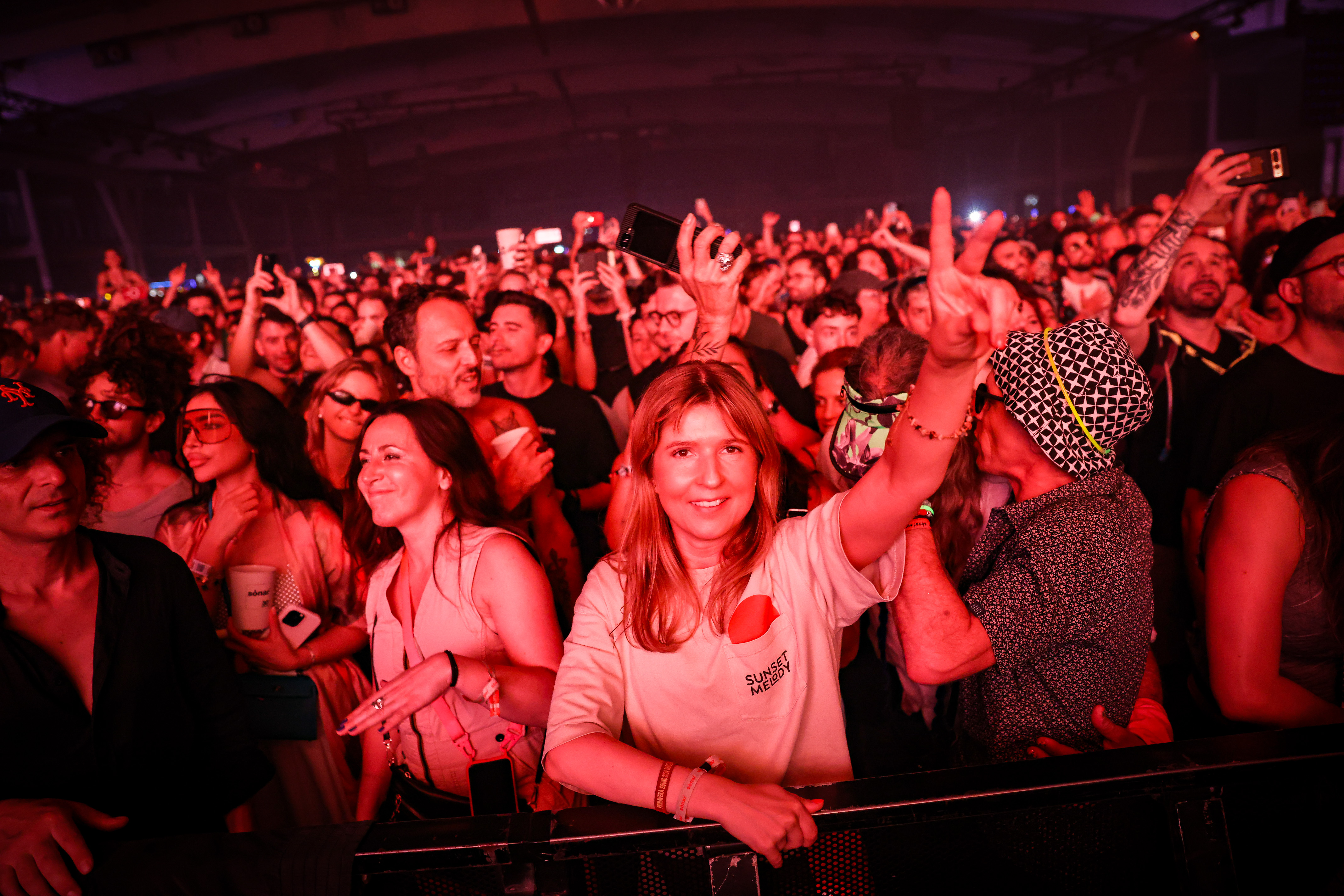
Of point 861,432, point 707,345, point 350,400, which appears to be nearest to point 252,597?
point 350,400

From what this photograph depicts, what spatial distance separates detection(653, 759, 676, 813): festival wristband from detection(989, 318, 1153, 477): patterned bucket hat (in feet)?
3.42

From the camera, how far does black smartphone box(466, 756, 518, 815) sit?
3.72 ft

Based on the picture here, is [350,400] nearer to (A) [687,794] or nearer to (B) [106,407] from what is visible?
(B) [106,407]

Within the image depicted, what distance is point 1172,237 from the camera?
2793mm

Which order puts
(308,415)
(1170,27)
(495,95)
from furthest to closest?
(495,95), (1170,27), (308,415)

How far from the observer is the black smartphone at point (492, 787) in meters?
1.13

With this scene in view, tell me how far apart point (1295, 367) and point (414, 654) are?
2.86 metres

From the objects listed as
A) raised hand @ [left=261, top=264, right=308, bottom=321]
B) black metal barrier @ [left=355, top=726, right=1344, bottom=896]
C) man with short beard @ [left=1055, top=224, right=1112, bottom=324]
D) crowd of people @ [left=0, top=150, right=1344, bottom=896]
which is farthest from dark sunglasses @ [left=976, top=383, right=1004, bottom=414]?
raised hand @ [left=261, top=264, right=308, bottom=321]

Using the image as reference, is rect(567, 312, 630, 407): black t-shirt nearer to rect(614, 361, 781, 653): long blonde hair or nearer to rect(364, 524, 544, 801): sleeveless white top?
rect(364, 524, 544, 801): sleeveless white top

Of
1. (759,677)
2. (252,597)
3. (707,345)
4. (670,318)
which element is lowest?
(759,677)

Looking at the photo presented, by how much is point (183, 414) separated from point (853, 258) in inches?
233

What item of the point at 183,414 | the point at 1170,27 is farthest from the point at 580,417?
the point at 1170,27

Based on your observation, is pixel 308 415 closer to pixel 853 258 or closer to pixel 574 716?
pixel 574 716

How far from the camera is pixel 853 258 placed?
6949mm
